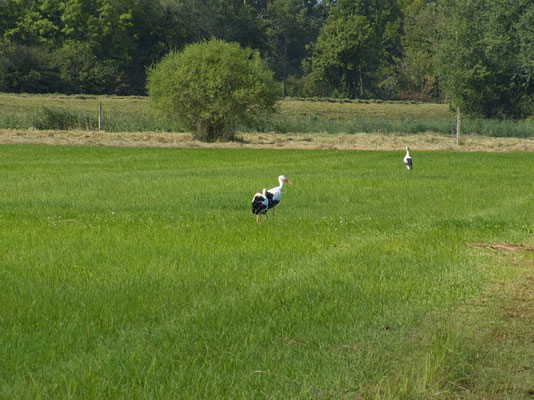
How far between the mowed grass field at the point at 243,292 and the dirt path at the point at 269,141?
81.2 feet

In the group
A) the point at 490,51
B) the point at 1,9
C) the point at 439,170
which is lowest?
the point at 439,170

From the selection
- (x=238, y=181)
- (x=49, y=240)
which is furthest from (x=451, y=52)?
(x=49, y=240)

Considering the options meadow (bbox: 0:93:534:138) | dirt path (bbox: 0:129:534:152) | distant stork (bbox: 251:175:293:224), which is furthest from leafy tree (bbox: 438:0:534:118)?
distant stork (bbox: 251:175:293:224)

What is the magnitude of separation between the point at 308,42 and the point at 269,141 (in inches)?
3514

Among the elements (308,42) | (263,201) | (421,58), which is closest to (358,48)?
(421,58)

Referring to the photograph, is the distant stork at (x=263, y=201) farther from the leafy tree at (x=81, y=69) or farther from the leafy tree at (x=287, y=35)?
the leafy tree at (x=287, y=35)

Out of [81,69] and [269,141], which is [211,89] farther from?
[81,69]

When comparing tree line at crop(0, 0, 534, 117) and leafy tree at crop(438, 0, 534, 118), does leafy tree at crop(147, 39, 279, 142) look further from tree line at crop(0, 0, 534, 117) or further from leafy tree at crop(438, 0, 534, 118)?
leafy tree at crop(438, 0, 534, 118)

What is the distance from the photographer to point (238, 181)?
23516mm

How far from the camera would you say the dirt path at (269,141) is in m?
44.9

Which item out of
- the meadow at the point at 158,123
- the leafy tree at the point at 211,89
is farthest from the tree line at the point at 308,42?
the leafy tree at the point at 211,89

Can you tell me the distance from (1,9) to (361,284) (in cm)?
9500

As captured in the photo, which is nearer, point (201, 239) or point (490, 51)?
point (201, 239)

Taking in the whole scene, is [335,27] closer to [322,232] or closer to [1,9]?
[1,9]
